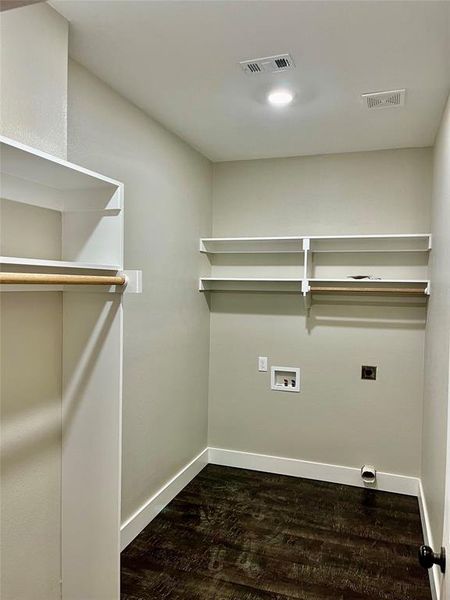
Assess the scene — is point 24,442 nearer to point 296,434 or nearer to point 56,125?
point 56,125

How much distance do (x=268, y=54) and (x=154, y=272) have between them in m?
1.43

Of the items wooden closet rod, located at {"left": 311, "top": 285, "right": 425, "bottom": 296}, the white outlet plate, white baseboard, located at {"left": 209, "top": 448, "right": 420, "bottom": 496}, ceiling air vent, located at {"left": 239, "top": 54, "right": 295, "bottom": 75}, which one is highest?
ceiling air vent, located at {"left": 239, "top": 54, "right": 295, "bottom": 75}

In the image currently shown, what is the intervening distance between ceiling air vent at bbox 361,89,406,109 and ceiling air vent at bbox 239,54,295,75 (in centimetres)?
56

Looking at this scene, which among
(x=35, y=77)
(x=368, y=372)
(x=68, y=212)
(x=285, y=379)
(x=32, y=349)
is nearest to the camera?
(x=35, y=77)

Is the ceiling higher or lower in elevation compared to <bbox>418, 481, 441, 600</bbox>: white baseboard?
higher

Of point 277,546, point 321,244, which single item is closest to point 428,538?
point 277,546

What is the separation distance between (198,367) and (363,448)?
4.70ft

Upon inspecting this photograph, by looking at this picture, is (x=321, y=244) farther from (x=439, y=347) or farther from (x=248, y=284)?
(x=439, y=347)

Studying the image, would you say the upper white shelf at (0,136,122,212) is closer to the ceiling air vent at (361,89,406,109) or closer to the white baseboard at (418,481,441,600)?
the ceiling air vent at (361,89,406,109)

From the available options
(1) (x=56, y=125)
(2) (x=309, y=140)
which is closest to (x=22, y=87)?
(1) (x=56, y=125)

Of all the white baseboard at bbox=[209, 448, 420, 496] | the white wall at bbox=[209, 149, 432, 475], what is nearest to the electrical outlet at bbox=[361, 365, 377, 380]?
the white wall at bbox=[209, 149, 432, 475]

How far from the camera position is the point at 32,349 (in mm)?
1825

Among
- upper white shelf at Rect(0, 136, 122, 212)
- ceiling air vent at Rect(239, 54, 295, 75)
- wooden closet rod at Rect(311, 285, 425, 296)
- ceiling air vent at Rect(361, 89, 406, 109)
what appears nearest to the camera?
upper white shelf at Rect(0, 136, 122, 212)

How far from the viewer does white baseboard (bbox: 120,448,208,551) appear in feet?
8.62
